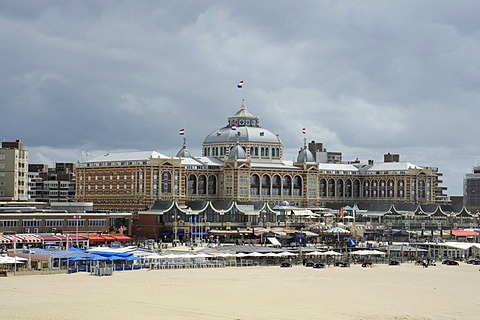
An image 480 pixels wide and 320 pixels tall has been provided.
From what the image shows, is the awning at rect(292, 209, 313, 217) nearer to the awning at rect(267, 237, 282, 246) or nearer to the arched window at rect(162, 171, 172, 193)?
the arched window at rect(162, 171, 172, 193)

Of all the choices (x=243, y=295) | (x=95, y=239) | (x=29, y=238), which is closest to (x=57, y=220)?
(x=95, y=239)

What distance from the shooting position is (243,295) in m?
89.7

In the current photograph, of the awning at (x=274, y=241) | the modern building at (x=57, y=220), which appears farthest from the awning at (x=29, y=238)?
the awning at (x=274, y=241)

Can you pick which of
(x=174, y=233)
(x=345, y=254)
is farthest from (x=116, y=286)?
(x=174, y=233)

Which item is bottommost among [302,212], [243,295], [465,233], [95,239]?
[243,295]

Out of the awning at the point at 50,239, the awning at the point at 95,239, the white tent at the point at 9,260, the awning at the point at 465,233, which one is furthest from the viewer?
the awning at the point at 465,233

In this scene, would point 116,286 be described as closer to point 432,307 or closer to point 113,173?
point 432,307

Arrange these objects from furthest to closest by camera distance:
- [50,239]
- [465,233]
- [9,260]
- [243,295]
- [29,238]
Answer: [465,233], [50,239], [29,238], [9,260], [243,295]

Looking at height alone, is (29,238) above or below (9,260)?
above

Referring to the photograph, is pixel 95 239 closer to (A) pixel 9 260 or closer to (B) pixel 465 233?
(A) pixel 9 260

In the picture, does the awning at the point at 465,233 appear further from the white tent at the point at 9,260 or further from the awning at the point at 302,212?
the white tent at the point at 9,260

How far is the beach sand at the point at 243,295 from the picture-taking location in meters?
76.7

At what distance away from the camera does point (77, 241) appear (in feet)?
470

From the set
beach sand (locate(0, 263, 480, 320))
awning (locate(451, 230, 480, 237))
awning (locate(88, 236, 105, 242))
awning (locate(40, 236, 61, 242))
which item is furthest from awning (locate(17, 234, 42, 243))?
awning (locate(451, 230, 480, 237))
